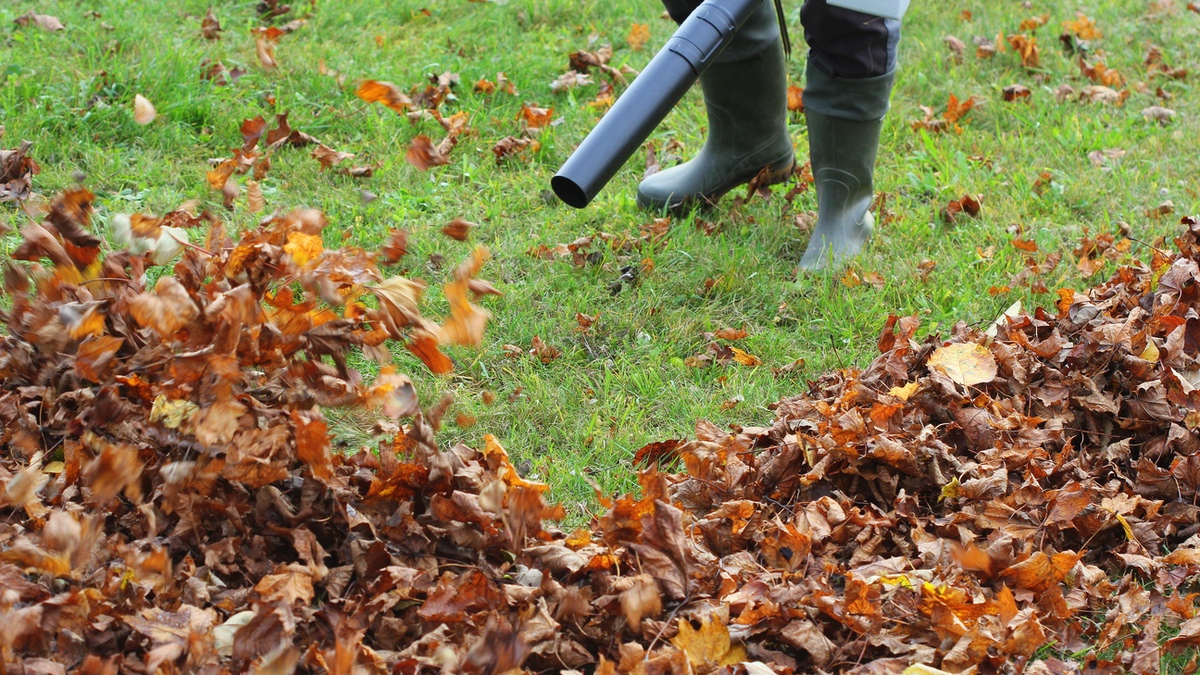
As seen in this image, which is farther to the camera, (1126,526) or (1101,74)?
(1101,74)

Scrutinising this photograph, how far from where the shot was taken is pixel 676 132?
4.07m

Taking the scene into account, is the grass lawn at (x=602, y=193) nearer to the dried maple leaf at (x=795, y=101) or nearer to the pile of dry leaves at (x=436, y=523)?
the dried maple leaf at (x=795, y=101)

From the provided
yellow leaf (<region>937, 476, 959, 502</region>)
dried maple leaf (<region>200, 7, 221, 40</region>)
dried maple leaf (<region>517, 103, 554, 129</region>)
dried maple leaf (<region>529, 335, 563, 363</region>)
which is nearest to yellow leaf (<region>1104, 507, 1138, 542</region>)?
yellow leaf (<region>937, 476, 959, 502</region>)

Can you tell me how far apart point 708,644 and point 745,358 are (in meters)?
1.24

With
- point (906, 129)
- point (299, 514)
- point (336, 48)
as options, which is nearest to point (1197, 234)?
point (906, 129)

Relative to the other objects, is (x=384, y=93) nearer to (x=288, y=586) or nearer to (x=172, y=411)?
(x=172, y=411)

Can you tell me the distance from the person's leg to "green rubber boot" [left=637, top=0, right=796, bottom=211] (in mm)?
212

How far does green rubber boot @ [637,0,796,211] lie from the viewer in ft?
A: 11.0

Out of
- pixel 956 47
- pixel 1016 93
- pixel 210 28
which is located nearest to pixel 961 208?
pixel 1016 93

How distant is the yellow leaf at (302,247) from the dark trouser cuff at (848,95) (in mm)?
1735

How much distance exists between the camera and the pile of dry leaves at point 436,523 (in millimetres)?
1673

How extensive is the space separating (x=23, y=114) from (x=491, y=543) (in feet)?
9.02

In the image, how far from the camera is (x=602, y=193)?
3.61m

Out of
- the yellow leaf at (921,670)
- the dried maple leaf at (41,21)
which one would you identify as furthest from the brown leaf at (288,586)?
the dried maple leaf at (41,21)
